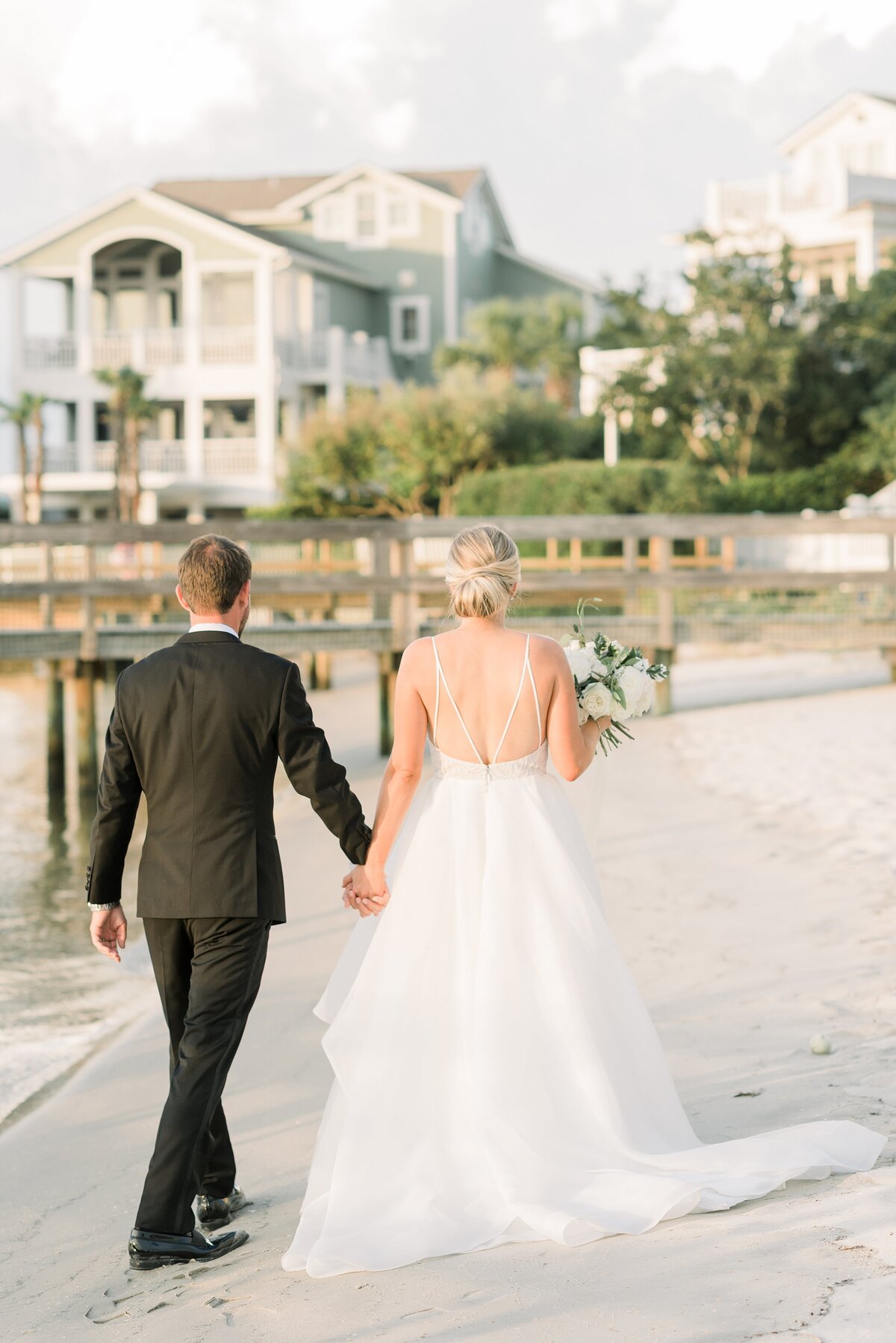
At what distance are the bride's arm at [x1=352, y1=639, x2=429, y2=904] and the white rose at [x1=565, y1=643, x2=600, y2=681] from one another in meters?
0.55

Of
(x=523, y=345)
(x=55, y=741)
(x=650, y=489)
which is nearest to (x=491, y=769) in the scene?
(x=55, y=741)

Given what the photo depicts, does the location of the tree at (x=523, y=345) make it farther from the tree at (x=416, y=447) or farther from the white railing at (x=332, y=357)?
the tree at (x=416, y=447)

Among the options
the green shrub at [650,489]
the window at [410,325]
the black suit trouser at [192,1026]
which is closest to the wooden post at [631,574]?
the black suit trouser at [192,1026]

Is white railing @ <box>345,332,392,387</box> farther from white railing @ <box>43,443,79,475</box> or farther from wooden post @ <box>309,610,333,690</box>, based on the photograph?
wooden post @ <box>309,610,333,690</box>

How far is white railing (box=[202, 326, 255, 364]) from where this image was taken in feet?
125

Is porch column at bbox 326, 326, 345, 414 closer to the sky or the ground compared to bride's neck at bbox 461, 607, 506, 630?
closer to the sky

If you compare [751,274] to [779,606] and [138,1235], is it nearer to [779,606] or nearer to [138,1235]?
[779,606]

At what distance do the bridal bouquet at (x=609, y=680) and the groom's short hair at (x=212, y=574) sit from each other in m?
1.06

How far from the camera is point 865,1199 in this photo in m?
3.36

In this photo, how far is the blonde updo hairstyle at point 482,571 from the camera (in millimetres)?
3832

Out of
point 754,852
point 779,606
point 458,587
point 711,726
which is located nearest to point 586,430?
point 779,606

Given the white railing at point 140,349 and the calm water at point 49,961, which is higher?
the white railing at point 140,349

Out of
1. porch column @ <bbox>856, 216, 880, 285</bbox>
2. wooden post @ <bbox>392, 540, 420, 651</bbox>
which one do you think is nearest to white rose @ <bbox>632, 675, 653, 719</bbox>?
wooden post @ <bbox>392, 540, 420, 651</bbox>

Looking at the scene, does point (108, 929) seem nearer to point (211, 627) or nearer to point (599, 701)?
point (211, 627)
